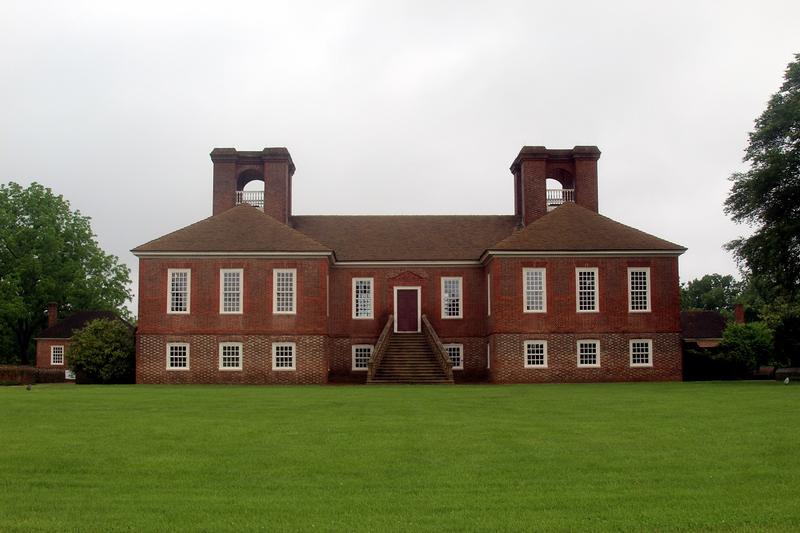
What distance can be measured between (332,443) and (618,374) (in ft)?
83.5

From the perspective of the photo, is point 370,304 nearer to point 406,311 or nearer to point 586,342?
point 406,311

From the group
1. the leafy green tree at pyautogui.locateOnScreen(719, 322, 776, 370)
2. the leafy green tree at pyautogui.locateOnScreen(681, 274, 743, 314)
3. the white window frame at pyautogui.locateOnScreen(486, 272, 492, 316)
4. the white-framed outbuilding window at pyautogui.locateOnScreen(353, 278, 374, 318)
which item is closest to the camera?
the white window frame at pyautogui.locateOnScreen(486, 272, 492, 316)

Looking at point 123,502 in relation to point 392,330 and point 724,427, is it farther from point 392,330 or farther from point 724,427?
point 392,330

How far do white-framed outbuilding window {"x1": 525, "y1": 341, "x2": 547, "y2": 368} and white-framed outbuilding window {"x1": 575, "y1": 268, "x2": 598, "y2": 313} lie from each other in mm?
2352

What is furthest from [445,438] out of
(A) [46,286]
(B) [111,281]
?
(B) [111,281]

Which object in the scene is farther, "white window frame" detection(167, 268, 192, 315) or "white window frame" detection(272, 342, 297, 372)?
"white window frame" detection(167, 268, 192, 315)

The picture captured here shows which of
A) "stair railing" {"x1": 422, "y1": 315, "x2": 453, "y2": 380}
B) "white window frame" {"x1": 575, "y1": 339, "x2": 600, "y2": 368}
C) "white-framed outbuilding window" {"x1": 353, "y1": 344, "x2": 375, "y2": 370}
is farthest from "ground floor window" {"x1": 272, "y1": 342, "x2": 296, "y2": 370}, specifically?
"white window frame" {"x1": 575, "y1": 339, "x2": 600, "y2": 368}

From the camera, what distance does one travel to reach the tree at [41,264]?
58312mm

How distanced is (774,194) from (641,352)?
27.5 feet

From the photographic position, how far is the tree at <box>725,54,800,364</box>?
34094 millimetres

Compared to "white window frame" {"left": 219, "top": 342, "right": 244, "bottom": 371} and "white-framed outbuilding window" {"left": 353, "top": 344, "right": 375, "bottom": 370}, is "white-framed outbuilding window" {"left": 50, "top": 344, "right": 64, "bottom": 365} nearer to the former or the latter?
"white window frame" {"left": 219, "top": 342, "right": 244, "bottom": 371}

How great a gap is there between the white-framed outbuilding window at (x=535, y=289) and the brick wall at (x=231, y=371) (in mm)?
8814

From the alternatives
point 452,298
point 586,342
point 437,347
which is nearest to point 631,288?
point 586,342

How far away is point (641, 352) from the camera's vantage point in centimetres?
3753
